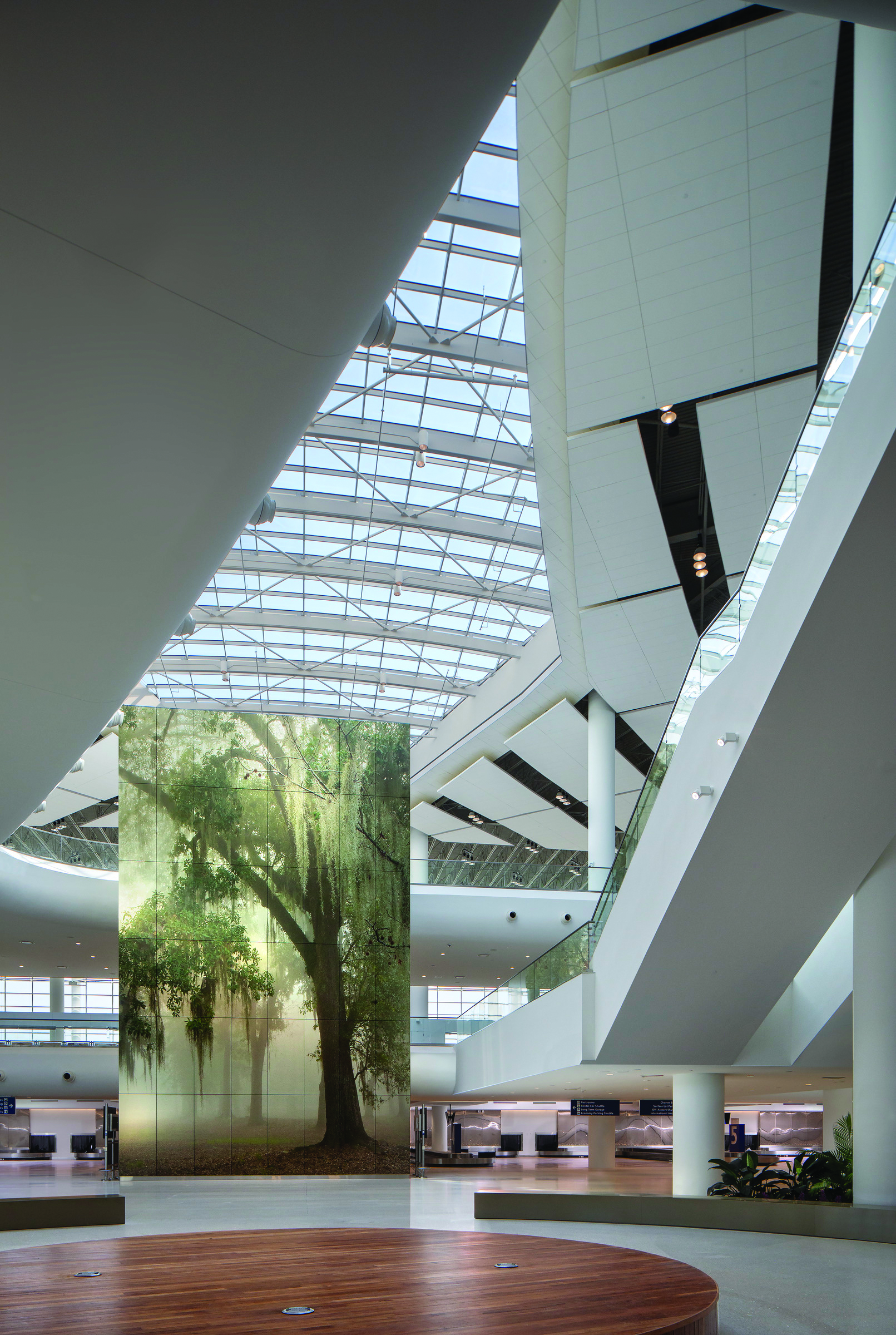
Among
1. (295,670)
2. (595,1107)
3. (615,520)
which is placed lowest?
(595,1107)

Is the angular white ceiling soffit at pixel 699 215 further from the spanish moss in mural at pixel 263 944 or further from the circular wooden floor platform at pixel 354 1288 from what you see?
the circular wooden floor platform at pixel 354 1288

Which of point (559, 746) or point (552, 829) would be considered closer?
point (559, 746)

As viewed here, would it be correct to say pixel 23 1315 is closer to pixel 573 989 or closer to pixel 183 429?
pixel 183 429

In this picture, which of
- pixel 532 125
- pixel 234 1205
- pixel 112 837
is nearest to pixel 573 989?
pixel 234 1205

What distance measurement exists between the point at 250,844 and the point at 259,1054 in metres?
4.01

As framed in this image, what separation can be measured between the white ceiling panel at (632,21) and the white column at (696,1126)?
49.0 ft

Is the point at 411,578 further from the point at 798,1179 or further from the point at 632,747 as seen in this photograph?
the point at 798,1179

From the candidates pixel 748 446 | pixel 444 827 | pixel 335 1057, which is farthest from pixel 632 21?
pixel 444 827

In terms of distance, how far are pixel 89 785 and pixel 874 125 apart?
37578 millimetres

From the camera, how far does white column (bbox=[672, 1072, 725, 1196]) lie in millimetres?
17344

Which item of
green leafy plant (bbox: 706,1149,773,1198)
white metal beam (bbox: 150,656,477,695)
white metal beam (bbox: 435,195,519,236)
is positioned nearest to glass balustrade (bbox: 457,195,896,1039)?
green leafy plant (bbox: 706,1149,773,1198)

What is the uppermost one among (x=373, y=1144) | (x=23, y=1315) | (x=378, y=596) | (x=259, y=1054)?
(x=378, y=596)

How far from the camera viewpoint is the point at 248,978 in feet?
69.3

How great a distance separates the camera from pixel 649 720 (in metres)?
31.8
